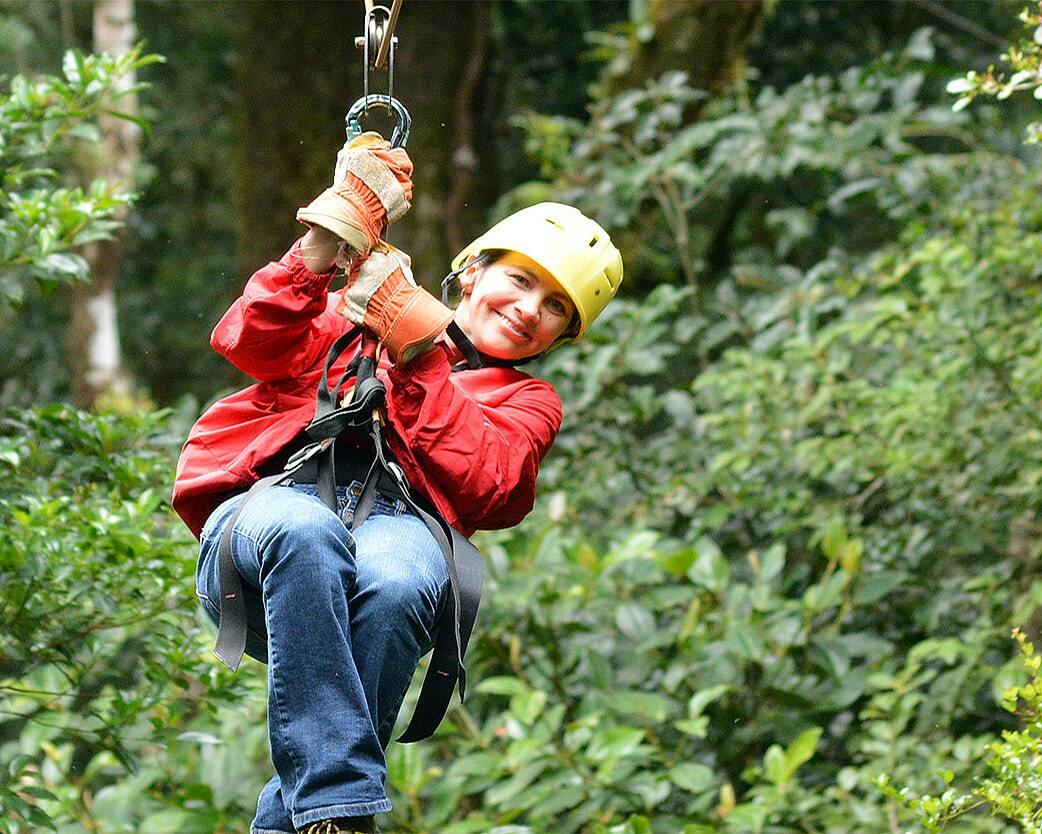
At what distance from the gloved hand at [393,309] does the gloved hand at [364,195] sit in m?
0.04

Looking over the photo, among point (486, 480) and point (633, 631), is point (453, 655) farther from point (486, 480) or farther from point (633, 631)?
point (633, 631)

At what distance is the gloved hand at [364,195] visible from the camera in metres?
2.33

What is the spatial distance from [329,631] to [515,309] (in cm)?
76

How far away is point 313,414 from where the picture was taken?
254cm

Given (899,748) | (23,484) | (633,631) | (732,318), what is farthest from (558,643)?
(23,484)

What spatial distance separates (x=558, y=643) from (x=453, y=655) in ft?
8.28

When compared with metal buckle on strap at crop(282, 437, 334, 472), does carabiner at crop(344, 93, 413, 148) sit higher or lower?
higher

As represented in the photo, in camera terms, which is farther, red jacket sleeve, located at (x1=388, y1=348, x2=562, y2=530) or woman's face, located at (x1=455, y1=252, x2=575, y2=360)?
woman's face, located at (x1=455, y1=252, x2=575, y2=360)

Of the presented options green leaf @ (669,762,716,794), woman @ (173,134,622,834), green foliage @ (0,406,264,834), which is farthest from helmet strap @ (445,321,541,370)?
green leaf @ (669,762,716,794)

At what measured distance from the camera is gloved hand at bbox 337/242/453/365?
7.81 feet

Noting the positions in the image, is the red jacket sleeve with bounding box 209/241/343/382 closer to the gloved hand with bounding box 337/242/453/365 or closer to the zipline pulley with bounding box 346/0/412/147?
the gloved hand with bounding box 337/242/453/365

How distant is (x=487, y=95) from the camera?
310 inches

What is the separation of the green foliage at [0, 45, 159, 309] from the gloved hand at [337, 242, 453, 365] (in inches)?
53.3

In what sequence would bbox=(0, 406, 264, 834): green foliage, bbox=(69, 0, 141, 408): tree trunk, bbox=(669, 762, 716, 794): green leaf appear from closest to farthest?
1. bbox=(0, 406, 264, 834): green foliage
2. bbox=(669, 762, 716, 794): green leaf
3. bbox=(69, 0, 141, 408): tree trunk
